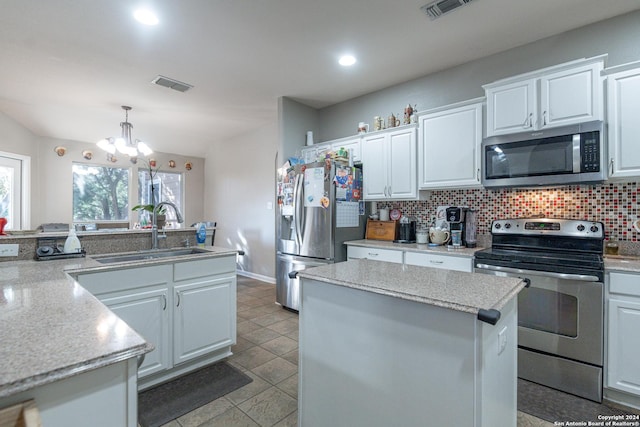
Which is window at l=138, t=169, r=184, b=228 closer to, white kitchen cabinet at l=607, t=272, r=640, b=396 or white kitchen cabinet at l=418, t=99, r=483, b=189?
white kitchen cabinet at l=418, t=99, r=483, b=189

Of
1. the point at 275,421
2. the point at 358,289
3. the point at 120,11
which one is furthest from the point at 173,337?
the point at 120,11

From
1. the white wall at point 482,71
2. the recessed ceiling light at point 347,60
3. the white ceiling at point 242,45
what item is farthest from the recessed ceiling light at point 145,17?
the white wall at point 482,71

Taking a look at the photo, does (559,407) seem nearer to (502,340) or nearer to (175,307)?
Answer: (502,340)

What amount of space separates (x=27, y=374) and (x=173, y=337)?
1.67 meters

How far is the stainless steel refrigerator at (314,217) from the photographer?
3.36 meters

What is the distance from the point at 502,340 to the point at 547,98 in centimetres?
203

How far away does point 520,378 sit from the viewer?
7.54ft

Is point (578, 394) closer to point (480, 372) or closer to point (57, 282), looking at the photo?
point (480, 372)

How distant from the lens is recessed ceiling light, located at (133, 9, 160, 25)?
2255 millimetres

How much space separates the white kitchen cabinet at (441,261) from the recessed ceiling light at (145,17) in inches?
111

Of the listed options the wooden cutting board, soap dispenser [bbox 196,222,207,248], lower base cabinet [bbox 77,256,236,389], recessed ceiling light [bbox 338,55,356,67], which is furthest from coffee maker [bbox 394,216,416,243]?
soap dispenser [bbox 196,222,207,248]

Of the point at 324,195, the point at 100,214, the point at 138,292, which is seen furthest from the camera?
Result: the point at 100,214

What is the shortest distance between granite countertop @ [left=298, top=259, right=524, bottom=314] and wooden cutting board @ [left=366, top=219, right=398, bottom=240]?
1.77 meters

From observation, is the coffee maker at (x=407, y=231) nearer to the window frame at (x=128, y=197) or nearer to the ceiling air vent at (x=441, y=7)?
the ceiling air vent at (x=441, y=7)
